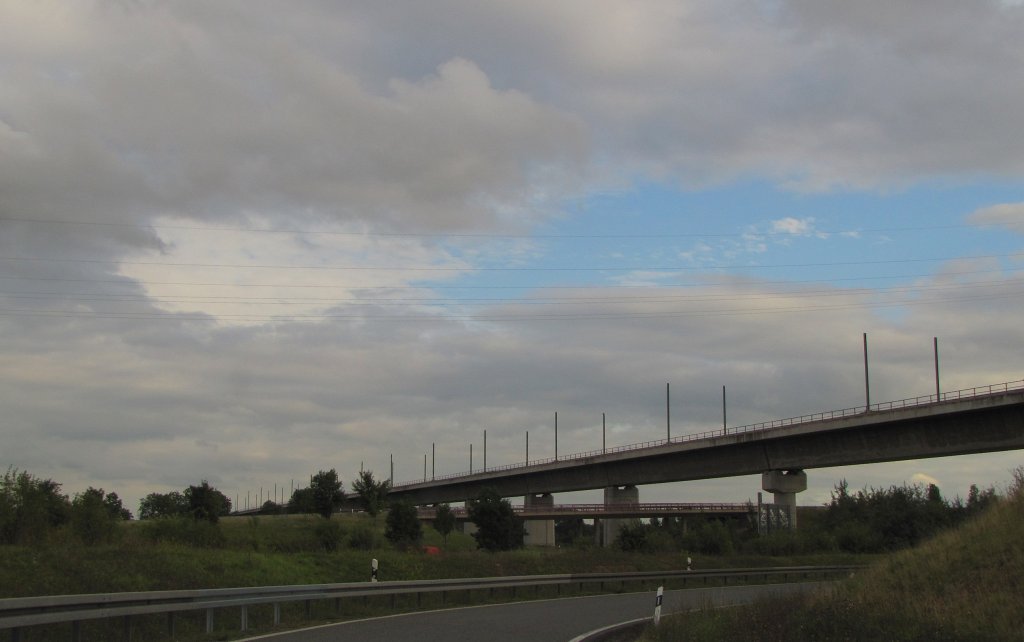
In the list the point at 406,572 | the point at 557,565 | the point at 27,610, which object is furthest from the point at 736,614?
the point at 557,565

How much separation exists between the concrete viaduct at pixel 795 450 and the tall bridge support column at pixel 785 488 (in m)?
0.08

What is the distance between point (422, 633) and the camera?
1664 cm

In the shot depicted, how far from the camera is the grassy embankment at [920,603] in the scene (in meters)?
13.5

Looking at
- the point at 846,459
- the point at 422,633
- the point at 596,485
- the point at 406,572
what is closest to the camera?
the point at 422,633

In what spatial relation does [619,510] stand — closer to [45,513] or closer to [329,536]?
[329,536]

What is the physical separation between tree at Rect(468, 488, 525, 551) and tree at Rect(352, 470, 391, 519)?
83.1 ft

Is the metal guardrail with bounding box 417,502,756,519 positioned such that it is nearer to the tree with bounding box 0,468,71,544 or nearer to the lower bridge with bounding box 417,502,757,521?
the lower bridge with bounding box 417,502,757,521

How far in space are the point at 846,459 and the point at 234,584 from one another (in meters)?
51.1

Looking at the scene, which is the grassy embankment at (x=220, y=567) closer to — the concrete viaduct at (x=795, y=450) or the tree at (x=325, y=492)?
the concrete viaduct at (x=795, y=450)

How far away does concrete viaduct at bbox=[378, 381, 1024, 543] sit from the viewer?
55250 mm

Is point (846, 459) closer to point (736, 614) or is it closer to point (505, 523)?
point (505, 523)

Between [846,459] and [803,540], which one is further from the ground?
[846,459]

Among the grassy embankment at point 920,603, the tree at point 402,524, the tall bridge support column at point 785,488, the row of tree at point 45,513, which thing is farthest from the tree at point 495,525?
the grassy embankment at point 920,603

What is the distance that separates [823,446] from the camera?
67875mm
